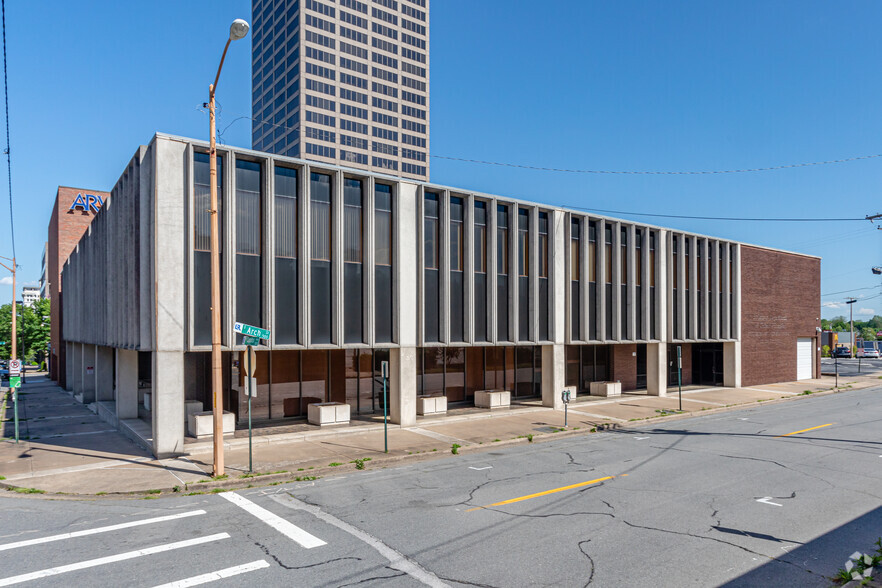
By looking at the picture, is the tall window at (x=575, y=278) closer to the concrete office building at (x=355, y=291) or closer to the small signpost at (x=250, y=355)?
the concrete office building at (x=355, y=291)

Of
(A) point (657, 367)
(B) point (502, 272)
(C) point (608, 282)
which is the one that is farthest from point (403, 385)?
(A) point (657, 367)

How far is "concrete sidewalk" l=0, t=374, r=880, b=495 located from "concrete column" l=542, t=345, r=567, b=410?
2.89ft

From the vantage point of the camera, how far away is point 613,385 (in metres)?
29.6

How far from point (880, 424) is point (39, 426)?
107 ft

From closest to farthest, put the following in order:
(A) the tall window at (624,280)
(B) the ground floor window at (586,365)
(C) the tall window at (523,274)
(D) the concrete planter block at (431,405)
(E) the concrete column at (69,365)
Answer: (D) the concrete planter block at (431,405), (C) the tall window at (523,274), (A) the tall window at (624,280), (B) the ground floor window at (586,365), (E) the concrete column at (69,365)

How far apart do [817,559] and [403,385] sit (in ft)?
45.6

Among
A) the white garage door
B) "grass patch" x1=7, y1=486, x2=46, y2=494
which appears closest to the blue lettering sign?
"grass patch" x1=7, y1=486, x2=46, y2=494

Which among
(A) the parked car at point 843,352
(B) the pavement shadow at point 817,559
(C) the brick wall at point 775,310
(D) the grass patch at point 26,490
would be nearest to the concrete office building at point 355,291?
(C) the brick wall at point 775,310

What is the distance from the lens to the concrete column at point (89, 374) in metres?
28.5

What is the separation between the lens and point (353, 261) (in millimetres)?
19250

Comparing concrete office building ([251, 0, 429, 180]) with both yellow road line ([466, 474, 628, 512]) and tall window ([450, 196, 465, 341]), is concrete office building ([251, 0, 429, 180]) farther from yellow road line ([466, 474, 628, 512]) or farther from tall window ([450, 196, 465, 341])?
yellow road line ([466, 474, 628, 512])

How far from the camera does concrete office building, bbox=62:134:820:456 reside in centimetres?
1577

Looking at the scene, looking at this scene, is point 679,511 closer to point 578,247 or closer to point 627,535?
point 627,535

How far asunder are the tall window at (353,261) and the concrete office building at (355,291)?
0.05m
